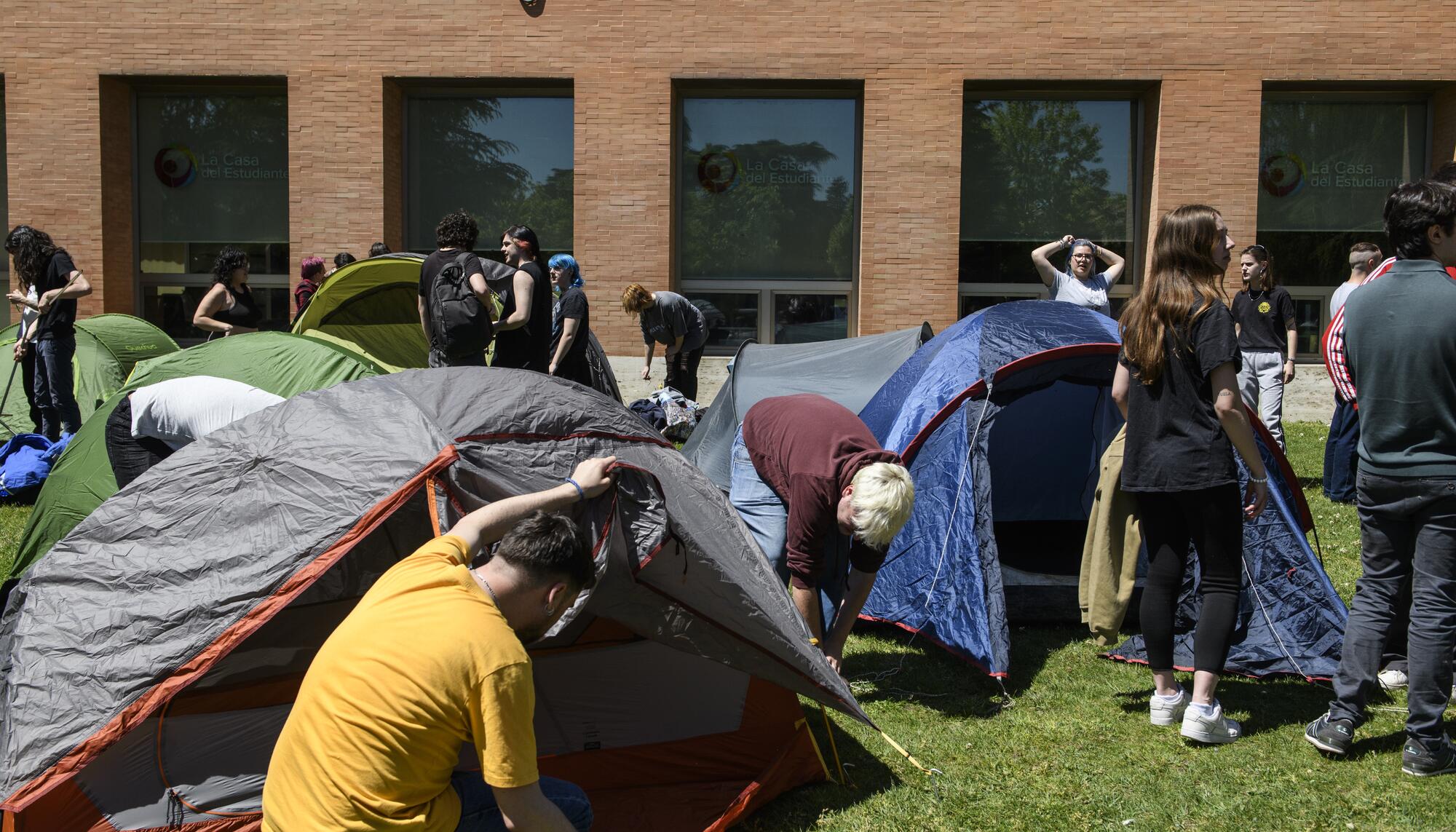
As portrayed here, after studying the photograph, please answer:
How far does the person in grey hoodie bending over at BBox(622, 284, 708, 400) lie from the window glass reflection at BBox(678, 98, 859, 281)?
3.54 m

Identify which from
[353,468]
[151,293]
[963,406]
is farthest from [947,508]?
[151,293]

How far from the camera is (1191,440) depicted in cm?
377

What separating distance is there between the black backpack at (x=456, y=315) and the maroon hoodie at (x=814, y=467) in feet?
7.16

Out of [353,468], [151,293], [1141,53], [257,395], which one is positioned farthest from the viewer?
[151,293]

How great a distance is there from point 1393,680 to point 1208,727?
1003 millimetres

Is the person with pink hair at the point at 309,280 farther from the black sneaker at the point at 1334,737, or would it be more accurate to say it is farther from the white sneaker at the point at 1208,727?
the black sneaker at the point at 1334,737

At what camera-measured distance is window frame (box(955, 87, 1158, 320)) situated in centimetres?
1370

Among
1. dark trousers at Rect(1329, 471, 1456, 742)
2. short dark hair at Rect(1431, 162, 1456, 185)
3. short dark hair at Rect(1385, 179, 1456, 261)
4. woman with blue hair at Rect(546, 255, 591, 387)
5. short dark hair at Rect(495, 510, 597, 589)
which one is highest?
short dark hair at Rect(1431, 162, 1456, 185)

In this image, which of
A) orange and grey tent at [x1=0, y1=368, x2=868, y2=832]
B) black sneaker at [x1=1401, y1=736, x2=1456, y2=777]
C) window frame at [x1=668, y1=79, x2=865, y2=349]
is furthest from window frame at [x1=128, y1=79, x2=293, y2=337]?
black sneaker at [x1=1401, y1=736, x2=1456, y2=777]

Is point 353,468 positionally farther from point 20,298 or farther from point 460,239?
point 20,298

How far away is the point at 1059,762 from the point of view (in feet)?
12.7

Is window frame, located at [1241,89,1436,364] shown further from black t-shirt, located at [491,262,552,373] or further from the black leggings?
the black leggings

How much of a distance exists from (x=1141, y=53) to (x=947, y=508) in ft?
33.5

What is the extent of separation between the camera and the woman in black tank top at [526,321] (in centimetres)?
610
